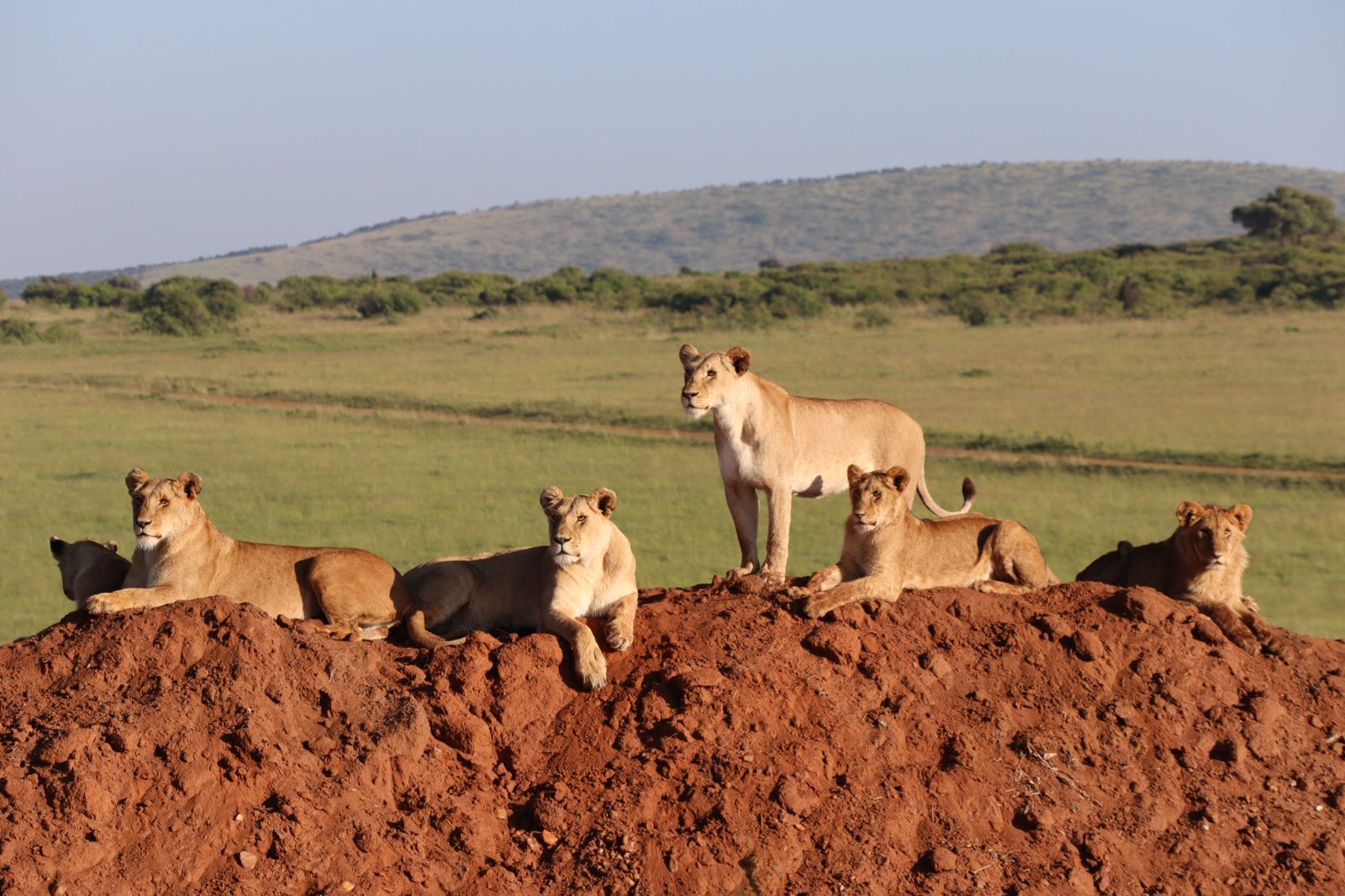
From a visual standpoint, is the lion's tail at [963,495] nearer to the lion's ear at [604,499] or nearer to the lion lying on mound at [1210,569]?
the lion lying on mound at [1210,569]

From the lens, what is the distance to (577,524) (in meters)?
7.80

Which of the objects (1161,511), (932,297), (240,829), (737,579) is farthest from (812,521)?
(932,297)

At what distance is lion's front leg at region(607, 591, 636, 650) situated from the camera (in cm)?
777

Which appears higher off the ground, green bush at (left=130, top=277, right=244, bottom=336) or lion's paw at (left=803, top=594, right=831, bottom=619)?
lion's paw at (left=803, top=594, right=831, bottom=619)

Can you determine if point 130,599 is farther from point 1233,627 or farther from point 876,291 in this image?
point 876,291

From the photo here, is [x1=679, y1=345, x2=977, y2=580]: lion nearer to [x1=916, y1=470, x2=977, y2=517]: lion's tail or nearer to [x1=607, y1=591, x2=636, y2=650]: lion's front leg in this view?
[x1=916, y1=470, x2=977, y2=517]: lion's tail

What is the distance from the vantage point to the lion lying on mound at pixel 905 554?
27.6ft

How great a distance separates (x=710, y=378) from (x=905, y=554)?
1.54 m

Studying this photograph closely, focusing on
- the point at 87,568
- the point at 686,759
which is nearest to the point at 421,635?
the point at 686,759

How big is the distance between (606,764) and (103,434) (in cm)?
2038

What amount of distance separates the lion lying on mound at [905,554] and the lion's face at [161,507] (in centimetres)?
319

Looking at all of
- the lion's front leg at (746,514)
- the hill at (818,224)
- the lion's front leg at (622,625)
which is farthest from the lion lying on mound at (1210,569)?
the hill at (818,224)

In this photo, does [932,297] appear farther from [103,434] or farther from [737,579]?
[737,579]

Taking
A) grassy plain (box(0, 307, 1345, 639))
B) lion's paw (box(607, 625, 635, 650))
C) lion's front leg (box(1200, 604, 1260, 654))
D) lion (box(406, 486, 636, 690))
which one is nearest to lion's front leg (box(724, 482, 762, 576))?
lion (box(406, 486, 636, 690))
